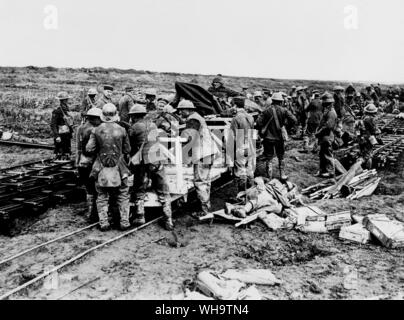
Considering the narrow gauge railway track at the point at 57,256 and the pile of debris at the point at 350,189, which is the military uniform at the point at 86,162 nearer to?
the narrow gauge railway track at the point at 57,256

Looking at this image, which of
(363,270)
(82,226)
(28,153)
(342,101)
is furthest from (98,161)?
(342,101)

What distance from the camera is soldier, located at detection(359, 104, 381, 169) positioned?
10.2m

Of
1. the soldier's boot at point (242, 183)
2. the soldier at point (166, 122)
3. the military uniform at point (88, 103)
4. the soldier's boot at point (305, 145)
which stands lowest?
the soldier's boot at point (242, 183)

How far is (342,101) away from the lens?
14.0m

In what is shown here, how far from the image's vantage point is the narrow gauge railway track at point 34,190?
713 centimetres

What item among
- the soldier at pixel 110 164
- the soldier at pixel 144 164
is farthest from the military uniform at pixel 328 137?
the soldier at pixel 110 164

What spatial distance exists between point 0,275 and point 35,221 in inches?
84.2

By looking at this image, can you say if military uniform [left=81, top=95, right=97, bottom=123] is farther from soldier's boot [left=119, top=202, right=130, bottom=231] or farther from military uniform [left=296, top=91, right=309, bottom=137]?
military uniform [left=296, top=91, right=309, bottom=137]

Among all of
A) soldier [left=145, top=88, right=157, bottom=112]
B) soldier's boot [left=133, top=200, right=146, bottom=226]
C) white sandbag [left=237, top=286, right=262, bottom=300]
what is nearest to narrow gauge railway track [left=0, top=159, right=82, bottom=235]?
soldier's boot [left=133, top=200, right=146, bottom=226]

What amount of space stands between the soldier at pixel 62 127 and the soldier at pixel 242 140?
4497 mm

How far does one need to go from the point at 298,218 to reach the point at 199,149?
2135 mm

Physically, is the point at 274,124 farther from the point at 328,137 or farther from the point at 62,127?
the point at 62,127

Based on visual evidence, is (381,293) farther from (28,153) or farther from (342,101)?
(28,153)

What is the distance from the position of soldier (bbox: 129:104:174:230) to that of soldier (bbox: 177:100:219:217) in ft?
2.28
